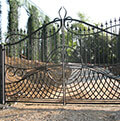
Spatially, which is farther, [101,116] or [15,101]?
[15,101]

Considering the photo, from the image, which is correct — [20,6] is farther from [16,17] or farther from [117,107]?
[117,107]

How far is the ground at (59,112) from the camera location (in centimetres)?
238

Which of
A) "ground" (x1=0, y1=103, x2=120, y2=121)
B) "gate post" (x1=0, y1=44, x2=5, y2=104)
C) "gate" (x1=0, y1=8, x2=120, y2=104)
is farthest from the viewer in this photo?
"gate post" (x1=0, y1=44, x2=5, y2=104)

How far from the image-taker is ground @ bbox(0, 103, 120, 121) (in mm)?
2377

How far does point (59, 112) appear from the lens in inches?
104

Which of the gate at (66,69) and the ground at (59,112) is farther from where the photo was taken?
the gate at (66,69)

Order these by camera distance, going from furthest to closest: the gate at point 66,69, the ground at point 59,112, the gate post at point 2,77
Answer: the gate post at point 2,77 → the gate at point 66,69 → the ground at point 59,112

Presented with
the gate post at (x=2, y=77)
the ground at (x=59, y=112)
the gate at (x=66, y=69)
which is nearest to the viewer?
the ground at (x=59, y=112)

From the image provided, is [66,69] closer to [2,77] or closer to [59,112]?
[59,112]

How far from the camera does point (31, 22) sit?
9.14m

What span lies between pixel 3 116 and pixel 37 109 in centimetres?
65

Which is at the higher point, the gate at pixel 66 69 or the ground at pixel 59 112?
the gate at pixel 66 69

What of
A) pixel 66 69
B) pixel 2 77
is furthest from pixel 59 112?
pixel 2 77

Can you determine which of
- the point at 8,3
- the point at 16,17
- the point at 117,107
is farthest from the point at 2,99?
the point at 8,3
